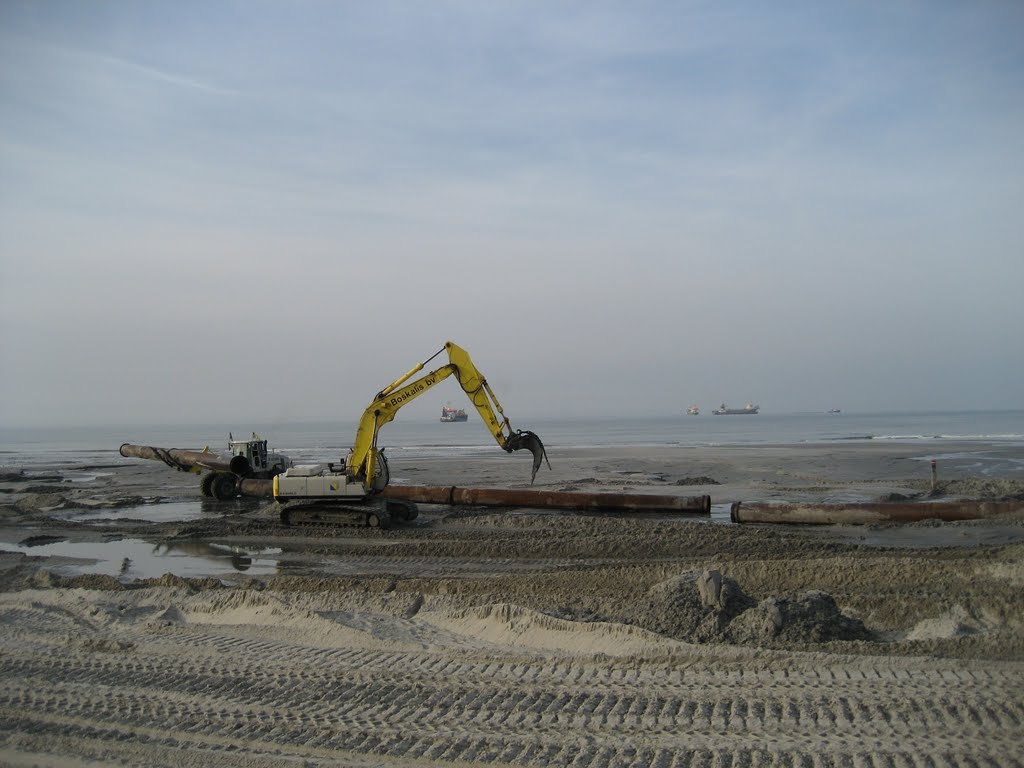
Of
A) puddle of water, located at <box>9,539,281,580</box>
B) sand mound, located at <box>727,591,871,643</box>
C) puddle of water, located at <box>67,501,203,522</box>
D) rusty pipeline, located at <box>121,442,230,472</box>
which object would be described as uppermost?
rusty pipeline, located at <box>121,442,230,472</box>

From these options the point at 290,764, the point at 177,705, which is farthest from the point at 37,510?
the point at 290,764

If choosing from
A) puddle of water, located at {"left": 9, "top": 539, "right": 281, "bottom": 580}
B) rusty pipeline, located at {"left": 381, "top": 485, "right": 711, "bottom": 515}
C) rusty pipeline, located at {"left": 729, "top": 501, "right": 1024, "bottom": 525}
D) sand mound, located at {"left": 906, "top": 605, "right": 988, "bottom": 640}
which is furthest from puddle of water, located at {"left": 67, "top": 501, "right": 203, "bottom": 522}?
sand mound, located at {"left": 906, "top": 605, "right": 988, "bottom": 640}

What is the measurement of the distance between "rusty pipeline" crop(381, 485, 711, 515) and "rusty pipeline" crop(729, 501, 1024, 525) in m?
1.81

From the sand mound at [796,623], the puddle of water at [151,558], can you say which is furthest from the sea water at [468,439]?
the sand mound at [796,623]

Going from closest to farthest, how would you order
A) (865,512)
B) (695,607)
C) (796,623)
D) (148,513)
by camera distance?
1. (796,623)
2. (695,607)
3. (865,512)
4. (148,513)

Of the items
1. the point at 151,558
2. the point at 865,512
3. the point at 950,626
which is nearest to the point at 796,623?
the point at 950,626

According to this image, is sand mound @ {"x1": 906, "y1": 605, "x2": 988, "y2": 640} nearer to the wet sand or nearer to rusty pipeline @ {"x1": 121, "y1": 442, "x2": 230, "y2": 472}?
the wet sand

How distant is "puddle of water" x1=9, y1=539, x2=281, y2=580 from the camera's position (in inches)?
580

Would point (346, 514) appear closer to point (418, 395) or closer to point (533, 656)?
point (418, 395)

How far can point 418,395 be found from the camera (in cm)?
1841

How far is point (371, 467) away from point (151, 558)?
5.01 meters

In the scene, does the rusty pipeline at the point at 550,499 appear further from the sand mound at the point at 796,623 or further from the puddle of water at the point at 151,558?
the sand mound at the point at 796,623

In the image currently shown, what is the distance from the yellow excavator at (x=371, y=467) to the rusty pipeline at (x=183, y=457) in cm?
859

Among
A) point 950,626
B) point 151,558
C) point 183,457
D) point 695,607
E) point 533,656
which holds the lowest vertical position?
point 151,558
